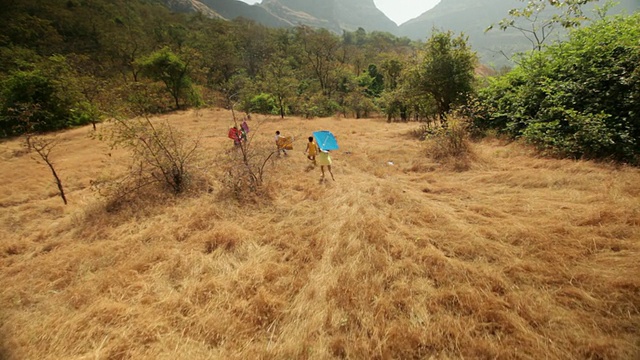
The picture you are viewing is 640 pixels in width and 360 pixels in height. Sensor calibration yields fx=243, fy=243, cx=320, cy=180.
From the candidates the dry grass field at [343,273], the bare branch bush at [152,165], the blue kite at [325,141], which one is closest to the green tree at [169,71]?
the bare branch bush at [152,165]

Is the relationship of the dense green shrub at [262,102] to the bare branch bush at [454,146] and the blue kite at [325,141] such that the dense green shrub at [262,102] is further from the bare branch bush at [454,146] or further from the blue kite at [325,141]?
the bare branch bush at [454,146]

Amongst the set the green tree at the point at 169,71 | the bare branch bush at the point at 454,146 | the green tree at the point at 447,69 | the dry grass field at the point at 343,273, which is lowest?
the dry grass field at the point at 343,273

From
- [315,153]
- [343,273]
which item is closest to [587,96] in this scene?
[315,153]

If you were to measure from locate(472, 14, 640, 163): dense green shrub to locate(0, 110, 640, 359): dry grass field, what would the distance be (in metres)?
1.10

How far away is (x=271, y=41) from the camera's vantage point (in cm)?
5528

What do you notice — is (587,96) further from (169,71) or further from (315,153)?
(169,71)

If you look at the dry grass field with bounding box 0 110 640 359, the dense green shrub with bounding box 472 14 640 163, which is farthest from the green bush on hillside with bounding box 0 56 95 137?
the dense green shrub with bounding box 472 14 640 163

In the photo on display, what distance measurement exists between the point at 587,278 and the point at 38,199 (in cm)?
1355

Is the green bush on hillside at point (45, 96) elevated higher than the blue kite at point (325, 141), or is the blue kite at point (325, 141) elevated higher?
the green bush on hillside at point (45, 96)

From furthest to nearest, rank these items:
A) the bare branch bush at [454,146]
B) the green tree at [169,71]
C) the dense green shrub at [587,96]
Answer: the green tree at [169,71], the bare branch bush at [454,146], the dense green shrub at [587,96]

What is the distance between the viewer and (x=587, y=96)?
7645 mm

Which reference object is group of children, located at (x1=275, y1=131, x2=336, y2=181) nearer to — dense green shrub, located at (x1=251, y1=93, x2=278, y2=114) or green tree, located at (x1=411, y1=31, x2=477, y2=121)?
green tree, located at (x1=411, y1=31, x2=477, y2=121)

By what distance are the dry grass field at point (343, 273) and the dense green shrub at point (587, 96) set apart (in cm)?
110

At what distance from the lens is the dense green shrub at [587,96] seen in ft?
21.6
